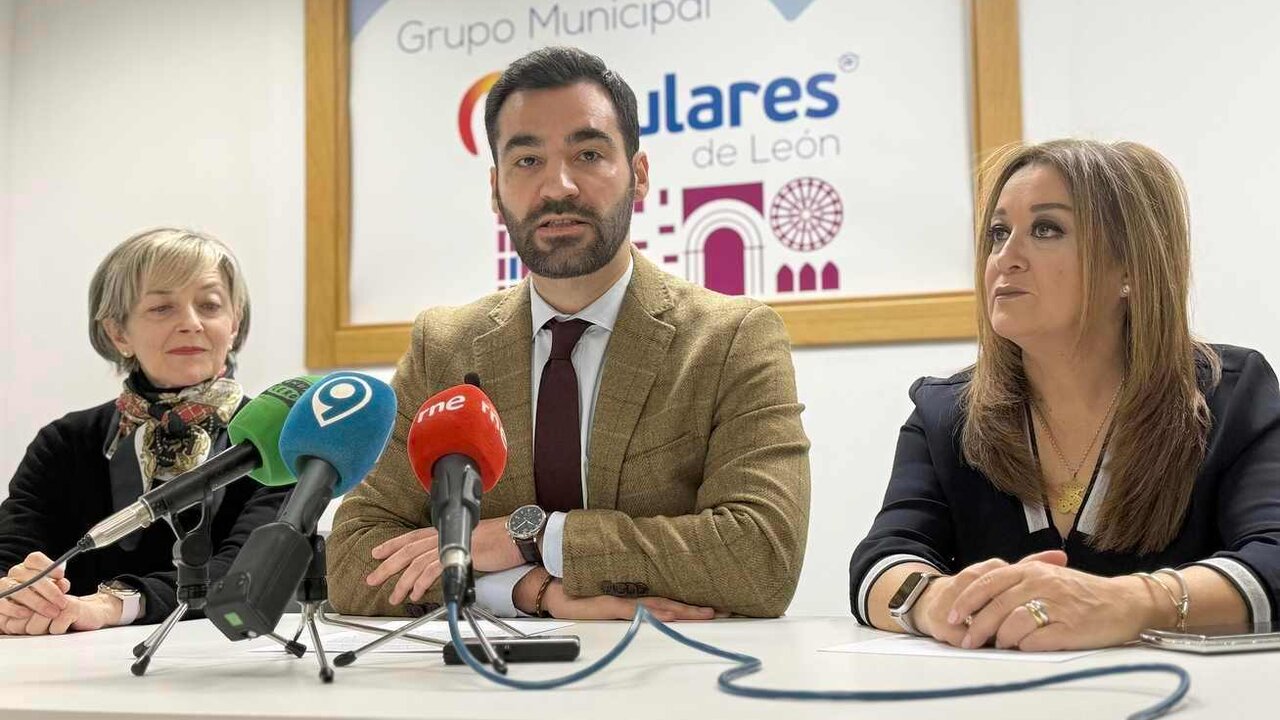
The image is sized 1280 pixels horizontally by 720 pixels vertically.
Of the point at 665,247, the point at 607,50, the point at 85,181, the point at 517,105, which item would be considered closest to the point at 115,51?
the point at 85,181

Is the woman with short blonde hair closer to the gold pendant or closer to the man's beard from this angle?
the man's beard

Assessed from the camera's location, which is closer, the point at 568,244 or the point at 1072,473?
the point at 1072,473

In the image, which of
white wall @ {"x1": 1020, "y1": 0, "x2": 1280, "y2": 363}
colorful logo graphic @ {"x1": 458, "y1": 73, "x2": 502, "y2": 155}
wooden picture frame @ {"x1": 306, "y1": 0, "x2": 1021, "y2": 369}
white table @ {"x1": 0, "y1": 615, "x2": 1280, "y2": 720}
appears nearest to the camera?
white table @ {"x1": 0, "y1": 615, "x2": 1280, "y2": 720}

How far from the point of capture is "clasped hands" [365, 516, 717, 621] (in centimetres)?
182

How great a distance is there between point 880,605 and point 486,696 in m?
0.81

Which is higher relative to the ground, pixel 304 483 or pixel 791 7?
pixel 791 7

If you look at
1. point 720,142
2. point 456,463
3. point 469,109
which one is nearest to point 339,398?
point 456,463

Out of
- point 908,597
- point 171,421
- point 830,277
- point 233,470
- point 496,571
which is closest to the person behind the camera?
point 233,470

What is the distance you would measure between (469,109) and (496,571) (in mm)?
1993

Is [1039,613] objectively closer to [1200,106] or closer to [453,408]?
[453,408]

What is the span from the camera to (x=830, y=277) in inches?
125

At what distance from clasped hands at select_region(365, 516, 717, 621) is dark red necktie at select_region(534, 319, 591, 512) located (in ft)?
0.54

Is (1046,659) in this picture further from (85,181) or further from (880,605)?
(85,181)

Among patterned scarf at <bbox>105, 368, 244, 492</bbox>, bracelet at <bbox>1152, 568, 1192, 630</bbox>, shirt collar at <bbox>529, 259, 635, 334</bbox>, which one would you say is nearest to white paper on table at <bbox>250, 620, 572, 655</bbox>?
shirt collar at <bbox>529, 259, 635, 334</bbox>
